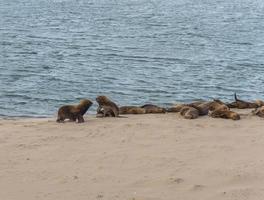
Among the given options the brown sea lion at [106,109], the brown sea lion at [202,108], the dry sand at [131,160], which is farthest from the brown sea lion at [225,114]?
the brown sea lion at [106,109]

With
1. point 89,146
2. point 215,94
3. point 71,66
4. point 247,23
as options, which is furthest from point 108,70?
point 247,23

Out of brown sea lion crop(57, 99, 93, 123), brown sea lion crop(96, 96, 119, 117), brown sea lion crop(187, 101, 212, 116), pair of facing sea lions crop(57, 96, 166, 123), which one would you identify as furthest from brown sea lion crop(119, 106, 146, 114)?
brown sea lion crop(57, 99, 93, 123)

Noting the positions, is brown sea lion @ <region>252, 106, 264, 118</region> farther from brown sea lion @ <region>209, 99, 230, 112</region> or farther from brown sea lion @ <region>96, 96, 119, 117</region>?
brown sea lion @ <region>96, 96, 119, 117</region>

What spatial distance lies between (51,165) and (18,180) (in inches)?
29.1

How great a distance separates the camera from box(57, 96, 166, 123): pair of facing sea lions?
39.5 ft

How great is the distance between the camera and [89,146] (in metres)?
9.98

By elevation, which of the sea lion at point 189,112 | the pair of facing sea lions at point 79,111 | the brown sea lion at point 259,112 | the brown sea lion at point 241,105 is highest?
the pair of facing sea lions at point 79,111

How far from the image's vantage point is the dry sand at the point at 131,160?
7969 millimetres

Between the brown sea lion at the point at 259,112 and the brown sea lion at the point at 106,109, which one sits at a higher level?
the brown sea lion at the point at 106,109

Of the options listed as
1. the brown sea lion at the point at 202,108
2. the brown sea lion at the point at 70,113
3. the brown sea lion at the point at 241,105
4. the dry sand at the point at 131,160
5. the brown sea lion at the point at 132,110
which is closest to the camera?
the dry sand at the point at 131,160

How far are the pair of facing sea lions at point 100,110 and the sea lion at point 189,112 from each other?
0.62m

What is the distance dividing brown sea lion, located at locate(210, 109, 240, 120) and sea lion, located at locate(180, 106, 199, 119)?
0.34 meters

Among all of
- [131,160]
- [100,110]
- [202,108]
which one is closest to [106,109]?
[100,110]

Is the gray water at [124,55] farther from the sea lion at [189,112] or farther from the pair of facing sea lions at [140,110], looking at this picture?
the sea lion at [189,112]
